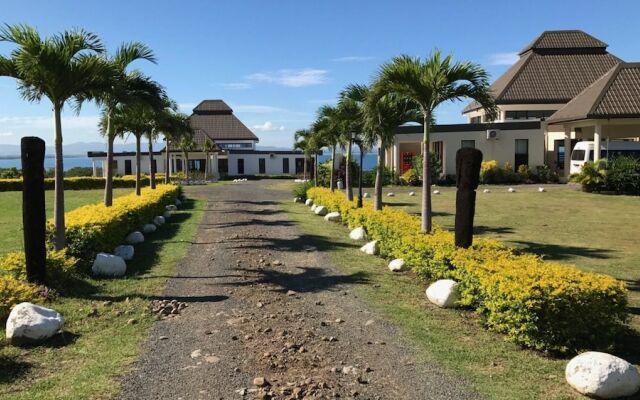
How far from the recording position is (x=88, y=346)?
6.16 m

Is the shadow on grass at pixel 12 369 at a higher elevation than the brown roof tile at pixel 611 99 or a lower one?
lower

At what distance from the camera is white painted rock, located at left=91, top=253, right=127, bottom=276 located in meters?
9.66

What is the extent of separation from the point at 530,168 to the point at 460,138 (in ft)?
16.5

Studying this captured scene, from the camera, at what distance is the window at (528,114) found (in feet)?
135

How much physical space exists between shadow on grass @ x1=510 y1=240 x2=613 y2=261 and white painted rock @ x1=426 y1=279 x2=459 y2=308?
4.72 metres

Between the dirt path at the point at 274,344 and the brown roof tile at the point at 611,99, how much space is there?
79.1 ft

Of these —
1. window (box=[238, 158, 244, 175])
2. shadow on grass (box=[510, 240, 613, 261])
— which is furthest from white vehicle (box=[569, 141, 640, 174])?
window (box=[238, 158, 244, 175])

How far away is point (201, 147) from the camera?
169ft

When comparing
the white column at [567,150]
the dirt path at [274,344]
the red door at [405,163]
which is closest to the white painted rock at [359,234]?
the dirt path at [274,344]

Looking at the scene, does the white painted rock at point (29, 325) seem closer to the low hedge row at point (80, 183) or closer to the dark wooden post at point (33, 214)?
the dark wooden post at point (33, 214)

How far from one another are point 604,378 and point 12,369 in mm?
5650

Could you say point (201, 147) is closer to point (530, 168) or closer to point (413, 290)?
point (530, 168)

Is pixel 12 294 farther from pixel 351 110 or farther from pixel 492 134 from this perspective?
pixel 492 134

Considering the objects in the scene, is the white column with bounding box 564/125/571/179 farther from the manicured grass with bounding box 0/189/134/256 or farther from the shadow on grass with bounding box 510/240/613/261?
the manicured grass with bounding box 0/189/134/256
